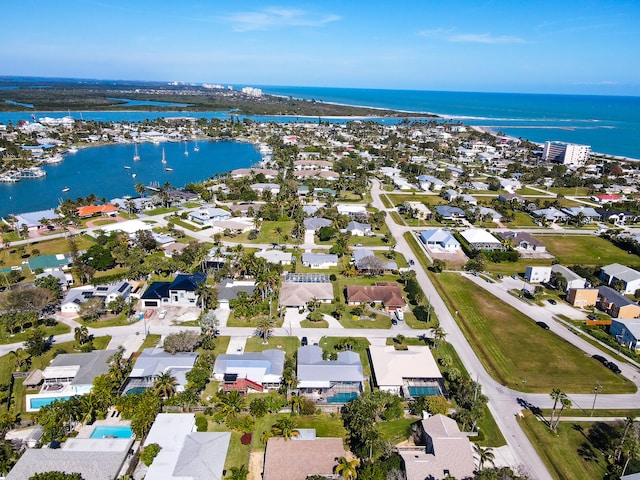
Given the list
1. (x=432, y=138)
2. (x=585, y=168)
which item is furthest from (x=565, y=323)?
(x=432, y=138)

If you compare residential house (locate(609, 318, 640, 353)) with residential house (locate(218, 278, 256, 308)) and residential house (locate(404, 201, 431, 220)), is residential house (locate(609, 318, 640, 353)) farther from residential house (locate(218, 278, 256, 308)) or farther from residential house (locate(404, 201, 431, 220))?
residential house (locate(404, 201, 431, 220))

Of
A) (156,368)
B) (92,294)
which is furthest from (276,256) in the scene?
(156,368)

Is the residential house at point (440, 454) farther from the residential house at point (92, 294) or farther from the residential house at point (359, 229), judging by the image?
the residential house at point (359, 229)

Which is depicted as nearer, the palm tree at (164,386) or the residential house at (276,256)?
the palm tree at (164,386)

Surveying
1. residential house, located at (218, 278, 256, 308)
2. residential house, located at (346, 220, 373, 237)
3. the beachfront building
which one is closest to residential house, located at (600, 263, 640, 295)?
residential house, located at (346, 220, 373, 237)

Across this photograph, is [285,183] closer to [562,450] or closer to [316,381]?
[316,381]

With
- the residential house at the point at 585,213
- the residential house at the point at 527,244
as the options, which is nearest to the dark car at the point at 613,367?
the residential house at the point at 527,244

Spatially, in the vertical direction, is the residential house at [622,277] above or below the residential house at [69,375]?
above
